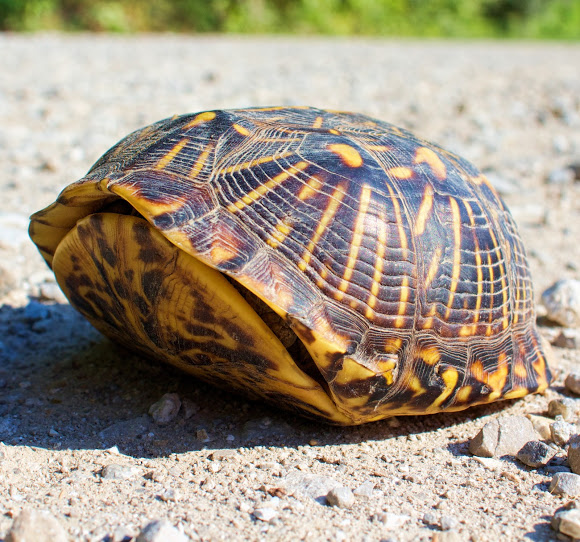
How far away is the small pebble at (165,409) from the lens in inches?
102

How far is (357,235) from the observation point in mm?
2332

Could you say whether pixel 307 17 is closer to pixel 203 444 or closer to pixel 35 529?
pixel 203 444

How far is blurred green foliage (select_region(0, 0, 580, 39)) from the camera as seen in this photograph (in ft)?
51.8

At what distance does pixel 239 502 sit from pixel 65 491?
534mm

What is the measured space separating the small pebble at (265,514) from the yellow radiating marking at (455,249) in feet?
3.07

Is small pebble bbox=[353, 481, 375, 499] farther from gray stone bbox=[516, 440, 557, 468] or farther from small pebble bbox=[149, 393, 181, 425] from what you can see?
small pebble bbox=[149, 393, 181, 425]

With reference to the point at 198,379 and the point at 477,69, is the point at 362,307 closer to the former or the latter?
the point at 198,379

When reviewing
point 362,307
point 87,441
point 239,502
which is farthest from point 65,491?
point 362,307

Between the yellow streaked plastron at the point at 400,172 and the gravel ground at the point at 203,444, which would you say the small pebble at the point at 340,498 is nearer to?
the gravel ground at the point at 203,444

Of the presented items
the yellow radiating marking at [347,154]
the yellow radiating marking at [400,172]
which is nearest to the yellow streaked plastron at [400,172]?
the yellow radiating marking at [400,172]

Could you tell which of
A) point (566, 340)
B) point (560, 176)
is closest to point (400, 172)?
point (566, 340)

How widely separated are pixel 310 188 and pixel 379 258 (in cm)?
33

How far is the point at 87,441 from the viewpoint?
2.45 m

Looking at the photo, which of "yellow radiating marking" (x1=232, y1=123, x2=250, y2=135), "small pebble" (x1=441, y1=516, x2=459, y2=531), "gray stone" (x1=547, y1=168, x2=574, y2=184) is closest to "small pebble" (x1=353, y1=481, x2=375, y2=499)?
"small pebble" (x1=441, y1=516, x2=459, y2=531)
